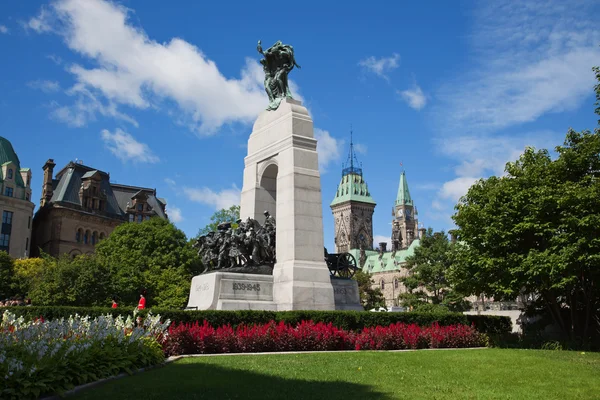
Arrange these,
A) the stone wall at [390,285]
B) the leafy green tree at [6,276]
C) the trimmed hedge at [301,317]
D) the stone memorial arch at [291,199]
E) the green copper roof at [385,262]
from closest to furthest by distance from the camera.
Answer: the trimmed hedge at [301,317], the stone memorial arch at [291,199], the leafy green tree at [6,276], the stone wall at [390,285], the green copper roof at [385,262]

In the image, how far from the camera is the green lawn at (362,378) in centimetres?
954

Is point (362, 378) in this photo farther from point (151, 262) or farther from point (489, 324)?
point (151, 262)

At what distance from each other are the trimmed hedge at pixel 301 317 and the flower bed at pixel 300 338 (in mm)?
380

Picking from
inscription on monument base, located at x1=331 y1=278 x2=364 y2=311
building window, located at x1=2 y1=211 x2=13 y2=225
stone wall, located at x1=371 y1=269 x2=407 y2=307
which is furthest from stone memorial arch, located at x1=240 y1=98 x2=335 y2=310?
stone wall, located at x1=371 y1=269 x2=407 y2=307

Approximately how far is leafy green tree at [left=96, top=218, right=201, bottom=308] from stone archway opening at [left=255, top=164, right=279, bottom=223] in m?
20.7

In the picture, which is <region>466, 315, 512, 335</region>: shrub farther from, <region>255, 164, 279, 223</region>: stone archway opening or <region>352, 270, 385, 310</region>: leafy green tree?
<region>352, 270, 385, 310</region>: leafy green tree

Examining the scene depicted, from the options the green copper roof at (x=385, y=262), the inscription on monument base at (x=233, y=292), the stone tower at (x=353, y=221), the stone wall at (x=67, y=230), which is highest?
the stone tower at (x=353, y=221)

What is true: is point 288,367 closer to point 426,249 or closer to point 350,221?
point 426,249

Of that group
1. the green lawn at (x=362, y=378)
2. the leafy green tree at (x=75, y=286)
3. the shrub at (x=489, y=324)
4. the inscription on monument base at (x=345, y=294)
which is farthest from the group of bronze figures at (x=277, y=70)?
the leafy green tree at (x=75, y=286)

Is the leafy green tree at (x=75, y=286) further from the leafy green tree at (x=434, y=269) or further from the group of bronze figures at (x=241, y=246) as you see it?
the leafy green tree at (x=434, y=269)

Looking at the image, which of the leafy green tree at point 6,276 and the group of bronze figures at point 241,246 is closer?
the group of bronze figures at point 241,246

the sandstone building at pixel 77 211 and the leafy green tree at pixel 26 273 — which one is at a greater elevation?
the sandstone building at pixel 77 211

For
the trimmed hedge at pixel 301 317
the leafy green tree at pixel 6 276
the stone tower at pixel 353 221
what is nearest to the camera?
the trimmed hedge at pixel 301 317

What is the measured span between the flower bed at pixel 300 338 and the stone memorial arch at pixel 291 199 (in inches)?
122
